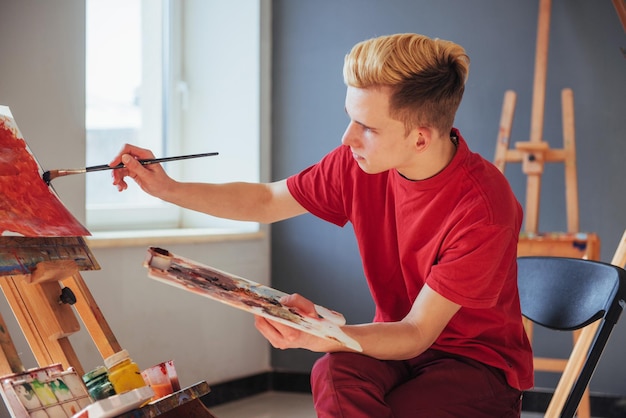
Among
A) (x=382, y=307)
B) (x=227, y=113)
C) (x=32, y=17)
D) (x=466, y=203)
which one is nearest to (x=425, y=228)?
(x=466, y=203)

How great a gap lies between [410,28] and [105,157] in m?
1.29

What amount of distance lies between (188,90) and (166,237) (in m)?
0.82

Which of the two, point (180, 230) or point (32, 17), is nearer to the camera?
point (32, 17)

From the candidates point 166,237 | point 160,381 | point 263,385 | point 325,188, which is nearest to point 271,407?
point 263,385

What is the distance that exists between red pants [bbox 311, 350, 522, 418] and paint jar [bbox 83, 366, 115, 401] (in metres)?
0.37

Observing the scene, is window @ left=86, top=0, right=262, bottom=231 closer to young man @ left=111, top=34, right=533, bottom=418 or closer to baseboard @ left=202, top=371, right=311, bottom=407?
baseboard @ left=202, top=371, right=311, bottom=407

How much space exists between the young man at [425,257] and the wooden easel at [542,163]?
1111 mm

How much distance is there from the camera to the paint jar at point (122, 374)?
1476mm

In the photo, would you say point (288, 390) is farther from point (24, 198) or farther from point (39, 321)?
point (24, 198)

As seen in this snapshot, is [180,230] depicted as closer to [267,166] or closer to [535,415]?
[267,166]

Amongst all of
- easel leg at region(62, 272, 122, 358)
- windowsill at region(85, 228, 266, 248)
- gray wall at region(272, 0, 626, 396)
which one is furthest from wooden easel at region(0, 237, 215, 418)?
gray wall at region(272, 0, 626, 396)

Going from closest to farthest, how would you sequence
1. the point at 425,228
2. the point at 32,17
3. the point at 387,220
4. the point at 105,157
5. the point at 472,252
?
the point at 472,252, the point at 425,228, the point at 387,220, the point at 32,17, the point at 105,157

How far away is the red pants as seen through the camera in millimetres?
1428

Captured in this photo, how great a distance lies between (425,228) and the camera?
158 cm
